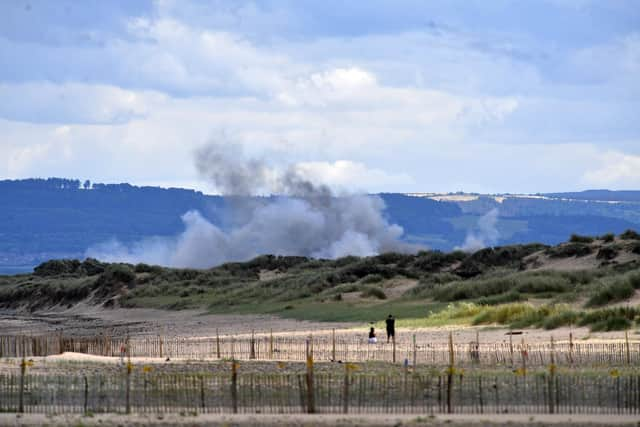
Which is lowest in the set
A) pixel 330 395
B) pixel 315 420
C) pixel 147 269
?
pixel 315 420

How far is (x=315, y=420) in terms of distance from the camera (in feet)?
78.0

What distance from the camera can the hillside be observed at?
4909 centimetres

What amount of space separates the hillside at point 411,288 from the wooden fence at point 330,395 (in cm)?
1582

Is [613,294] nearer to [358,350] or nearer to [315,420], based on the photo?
[358,350]

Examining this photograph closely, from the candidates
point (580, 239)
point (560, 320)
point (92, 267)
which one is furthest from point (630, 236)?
point (92, 267)

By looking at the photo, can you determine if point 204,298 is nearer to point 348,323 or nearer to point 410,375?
point 348,323

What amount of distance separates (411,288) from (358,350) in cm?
2752

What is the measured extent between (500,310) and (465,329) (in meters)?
2.32

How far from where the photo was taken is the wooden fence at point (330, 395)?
82.3 ft

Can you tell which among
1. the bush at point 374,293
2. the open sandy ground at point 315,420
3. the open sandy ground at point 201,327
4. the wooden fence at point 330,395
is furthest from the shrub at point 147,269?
the open sandy ground at point 315,420

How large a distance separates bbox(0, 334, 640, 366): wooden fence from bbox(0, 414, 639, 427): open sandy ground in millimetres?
9079

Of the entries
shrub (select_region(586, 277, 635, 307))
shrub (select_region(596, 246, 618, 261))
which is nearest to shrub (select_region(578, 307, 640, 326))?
shrub (select_region(586, 277, 635, 307))

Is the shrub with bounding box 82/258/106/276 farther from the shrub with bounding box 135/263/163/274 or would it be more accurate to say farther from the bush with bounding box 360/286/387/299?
the bush with bounding box 360/286/387/299

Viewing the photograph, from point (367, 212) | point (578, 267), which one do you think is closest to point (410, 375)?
point (578, 267)
